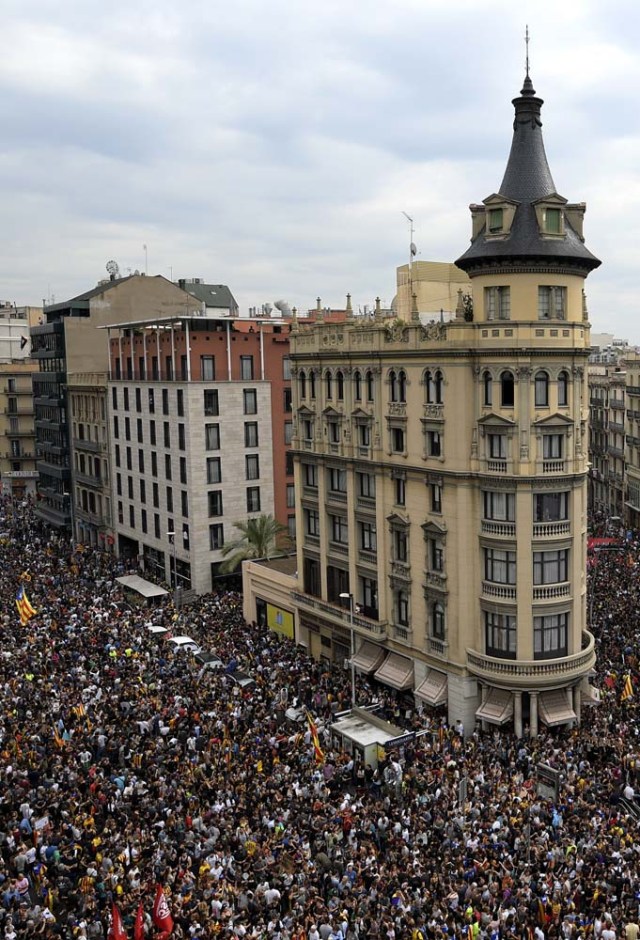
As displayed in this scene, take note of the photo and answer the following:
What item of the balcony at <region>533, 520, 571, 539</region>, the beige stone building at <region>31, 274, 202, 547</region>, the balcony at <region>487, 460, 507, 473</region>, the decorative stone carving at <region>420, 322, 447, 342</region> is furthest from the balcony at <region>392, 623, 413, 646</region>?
the beige stone building at <region>31, 274, 202, 547</region>

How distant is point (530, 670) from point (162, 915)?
22648 millimetres

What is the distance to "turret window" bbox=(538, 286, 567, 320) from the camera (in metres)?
43.0

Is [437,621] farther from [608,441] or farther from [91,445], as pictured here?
[608,441]

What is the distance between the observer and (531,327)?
1661 inches

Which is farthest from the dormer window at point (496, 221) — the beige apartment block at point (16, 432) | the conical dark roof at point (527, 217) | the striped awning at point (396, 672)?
the beige apartment block at point (16, 432)

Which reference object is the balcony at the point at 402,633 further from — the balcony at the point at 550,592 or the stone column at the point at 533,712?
the balcony at the point at 550,592

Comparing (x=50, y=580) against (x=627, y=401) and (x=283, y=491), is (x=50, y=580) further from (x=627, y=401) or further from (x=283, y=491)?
(x=627, y=401)

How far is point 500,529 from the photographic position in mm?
43625

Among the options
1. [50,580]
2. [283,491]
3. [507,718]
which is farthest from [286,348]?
[507,718]

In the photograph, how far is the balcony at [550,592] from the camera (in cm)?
4347

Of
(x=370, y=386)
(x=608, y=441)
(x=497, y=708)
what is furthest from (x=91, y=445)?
(x=608, y=441)

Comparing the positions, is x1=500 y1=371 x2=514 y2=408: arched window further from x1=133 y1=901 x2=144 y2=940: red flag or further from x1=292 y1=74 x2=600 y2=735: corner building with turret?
x1=133 y1=901 x2=144 y2=940: red flag

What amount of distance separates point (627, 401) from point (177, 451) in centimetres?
5346

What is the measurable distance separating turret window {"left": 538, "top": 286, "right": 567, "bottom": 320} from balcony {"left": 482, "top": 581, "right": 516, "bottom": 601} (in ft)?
44.0
